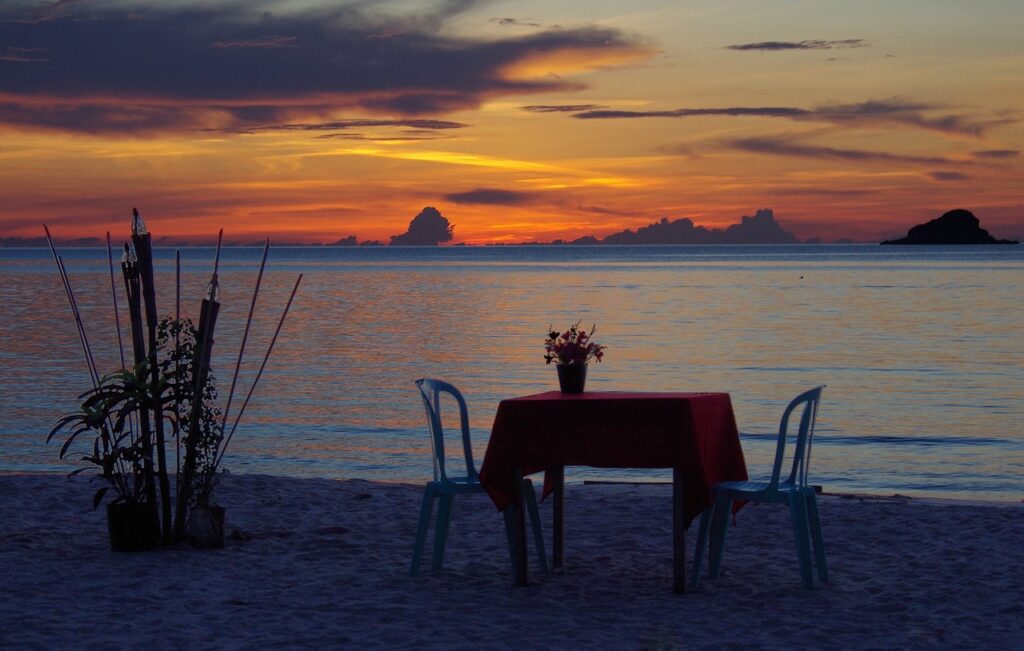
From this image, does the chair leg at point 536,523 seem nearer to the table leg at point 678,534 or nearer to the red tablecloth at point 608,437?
the red tablecloth at point 608,437

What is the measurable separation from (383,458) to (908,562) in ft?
19.9

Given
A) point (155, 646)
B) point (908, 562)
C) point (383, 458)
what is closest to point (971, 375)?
point (383, 458)

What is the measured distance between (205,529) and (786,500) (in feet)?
9.99

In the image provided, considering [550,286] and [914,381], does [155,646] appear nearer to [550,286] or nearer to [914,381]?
[914,381]

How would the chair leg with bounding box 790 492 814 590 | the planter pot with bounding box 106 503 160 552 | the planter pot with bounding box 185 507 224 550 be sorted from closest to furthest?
the chair leg with bounding box 790 492 814 590
the planter pot with bounding box 106 503 160 552
the planter pot with bounding box 185 507 224 550

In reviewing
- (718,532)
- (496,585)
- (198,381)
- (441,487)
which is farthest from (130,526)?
(718,532)

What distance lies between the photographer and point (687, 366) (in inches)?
788

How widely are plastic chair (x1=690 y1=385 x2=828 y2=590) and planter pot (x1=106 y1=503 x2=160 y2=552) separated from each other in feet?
9.28

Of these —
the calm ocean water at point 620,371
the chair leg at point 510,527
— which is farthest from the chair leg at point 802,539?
the calm ocean water at point 620,371

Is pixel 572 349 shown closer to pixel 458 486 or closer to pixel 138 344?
pixel 458 486

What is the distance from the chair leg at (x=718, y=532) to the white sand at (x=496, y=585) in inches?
3.0

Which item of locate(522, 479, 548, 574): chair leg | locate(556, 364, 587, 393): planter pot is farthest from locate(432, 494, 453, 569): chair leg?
locate(556, 364, 587, 393): planter pot

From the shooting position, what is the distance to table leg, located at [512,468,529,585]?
5551 mm

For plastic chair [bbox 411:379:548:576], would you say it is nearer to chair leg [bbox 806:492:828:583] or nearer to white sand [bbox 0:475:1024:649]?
white sand [bbox 0:475:1024:649]
